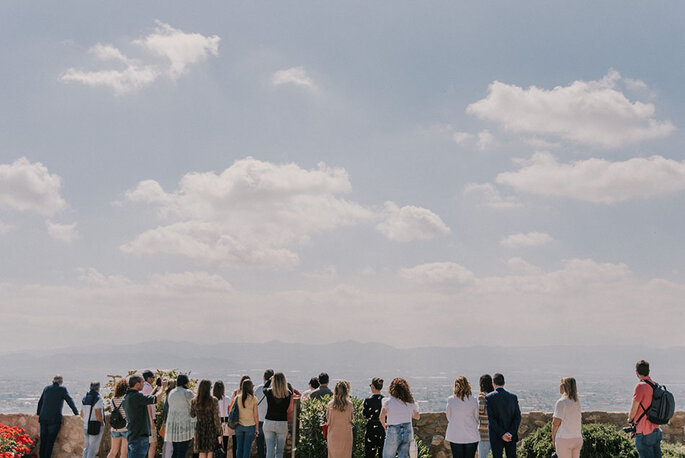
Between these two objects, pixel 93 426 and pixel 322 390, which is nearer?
pixel 93 426

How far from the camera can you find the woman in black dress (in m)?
9.56

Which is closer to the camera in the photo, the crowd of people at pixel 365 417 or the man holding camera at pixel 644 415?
the crowd of people at pixel 365 417

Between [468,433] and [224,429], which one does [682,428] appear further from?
[224,429]

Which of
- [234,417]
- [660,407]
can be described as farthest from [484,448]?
[234,417]

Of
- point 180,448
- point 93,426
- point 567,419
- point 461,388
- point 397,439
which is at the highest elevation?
point 461,388

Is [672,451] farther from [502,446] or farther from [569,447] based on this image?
[502,446]

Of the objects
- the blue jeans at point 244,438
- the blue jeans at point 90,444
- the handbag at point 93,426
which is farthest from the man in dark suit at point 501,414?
the blue jeans at point 90,444

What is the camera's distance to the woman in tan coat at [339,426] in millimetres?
9156

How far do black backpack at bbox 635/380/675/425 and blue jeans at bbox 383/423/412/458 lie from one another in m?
3.64

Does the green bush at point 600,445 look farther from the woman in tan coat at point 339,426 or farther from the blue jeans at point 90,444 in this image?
the blue jeans at point 90,444

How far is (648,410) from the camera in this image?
9.25 metres

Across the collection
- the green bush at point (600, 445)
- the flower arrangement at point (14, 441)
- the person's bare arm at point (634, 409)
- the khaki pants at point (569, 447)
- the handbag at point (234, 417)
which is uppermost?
the person's bare arm at point (634, 409)

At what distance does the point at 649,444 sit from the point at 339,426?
4775mm

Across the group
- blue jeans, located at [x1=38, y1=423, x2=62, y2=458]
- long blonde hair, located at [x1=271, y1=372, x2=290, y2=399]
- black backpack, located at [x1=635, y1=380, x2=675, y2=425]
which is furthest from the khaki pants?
blue jeans, located at [x1=38, y1=423, x2=62, y2=458]
